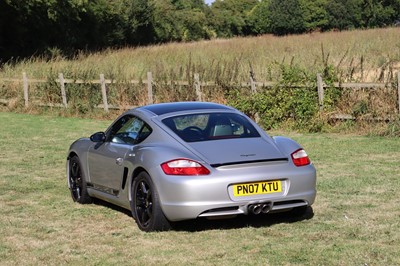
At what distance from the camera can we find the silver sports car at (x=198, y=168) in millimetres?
7750

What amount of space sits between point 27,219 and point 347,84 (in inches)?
447

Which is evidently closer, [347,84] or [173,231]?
[173,231]

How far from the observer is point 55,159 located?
1508 cm

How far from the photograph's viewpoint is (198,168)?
7.80 metres

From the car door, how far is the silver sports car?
1 centimetres

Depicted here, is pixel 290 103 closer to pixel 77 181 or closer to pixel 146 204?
pixel 77 181

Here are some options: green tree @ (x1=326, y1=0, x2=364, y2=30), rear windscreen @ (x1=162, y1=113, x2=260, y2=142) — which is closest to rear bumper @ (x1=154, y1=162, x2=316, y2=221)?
rear windscreen @ (x1=162, y1=113, x2=260, y2=142)

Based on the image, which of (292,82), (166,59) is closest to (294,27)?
(166,59)

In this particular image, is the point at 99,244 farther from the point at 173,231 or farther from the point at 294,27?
the point at 294,27

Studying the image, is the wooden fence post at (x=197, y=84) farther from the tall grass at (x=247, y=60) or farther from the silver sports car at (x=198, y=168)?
the silver sports car at (x=198, y=168)

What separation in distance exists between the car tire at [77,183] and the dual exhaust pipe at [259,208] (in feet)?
9.74

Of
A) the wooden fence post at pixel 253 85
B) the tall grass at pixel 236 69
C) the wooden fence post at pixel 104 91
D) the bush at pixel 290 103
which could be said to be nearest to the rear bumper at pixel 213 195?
the tall grass at pixel 236 69

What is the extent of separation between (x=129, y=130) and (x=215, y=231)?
1857 millimetres

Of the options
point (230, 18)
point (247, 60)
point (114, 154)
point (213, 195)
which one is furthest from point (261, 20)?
point (213, 195)
